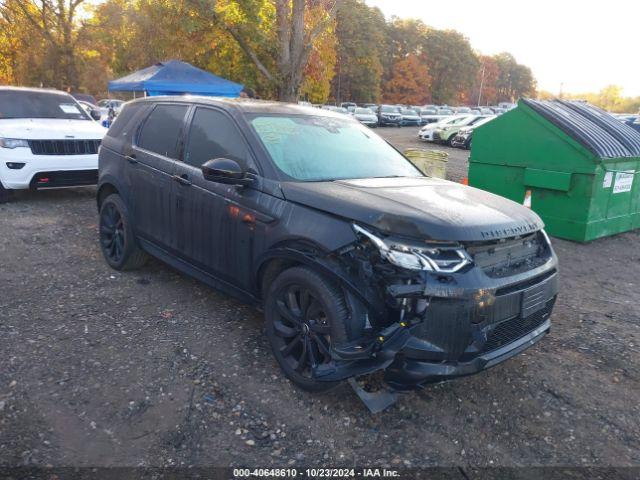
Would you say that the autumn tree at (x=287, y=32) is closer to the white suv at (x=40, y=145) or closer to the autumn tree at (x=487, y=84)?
the white suv at (x=40, y=145)

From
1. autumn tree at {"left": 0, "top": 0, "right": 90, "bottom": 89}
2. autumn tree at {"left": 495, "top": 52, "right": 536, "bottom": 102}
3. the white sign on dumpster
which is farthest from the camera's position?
autumn tree at {"left": 495, "top": 52, "right": 536, "bottom": 102}

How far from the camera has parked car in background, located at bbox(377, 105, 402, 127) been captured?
132ft

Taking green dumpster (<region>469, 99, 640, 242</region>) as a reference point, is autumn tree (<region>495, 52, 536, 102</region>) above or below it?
above

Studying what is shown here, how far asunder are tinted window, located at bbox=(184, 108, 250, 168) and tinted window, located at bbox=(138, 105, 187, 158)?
9.2 inches

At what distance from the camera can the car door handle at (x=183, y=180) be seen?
4.22 m

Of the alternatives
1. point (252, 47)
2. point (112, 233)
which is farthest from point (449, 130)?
point (112, 233)

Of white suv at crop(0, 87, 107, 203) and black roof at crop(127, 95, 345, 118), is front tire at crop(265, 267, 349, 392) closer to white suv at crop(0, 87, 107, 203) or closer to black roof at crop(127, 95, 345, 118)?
black roof at crop(127, 95, 345, 118)

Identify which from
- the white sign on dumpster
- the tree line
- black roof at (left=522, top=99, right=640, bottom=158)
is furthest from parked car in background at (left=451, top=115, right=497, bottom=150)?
the white sign on dumpster

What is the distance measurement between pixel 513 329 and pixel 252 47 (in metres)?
14.9

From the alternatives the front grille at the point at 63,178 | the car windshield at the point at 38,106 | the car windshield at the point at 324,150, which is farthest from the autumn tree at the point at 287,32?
the car windshield at the point at 324,150

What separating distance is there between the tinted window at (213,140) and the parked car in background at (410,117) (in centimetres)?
3865

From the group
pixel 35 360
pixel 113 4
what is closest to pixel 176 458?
pixel 35 360

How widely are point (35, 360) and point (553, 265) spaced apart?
360cm

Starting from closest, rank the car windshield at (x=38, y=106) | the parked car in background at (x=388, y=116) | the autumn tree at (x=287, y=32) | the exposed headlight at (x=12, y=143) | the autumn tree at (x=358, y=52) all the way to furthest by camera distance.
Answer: the exposed headlight at (x=12, y=143)
the car windshield at (x=38, y=106)
the autumn tree at (x=287, y=32)
the parked car in background at (x=388, y=116)
the autumn tree at (x=358, y=52)
